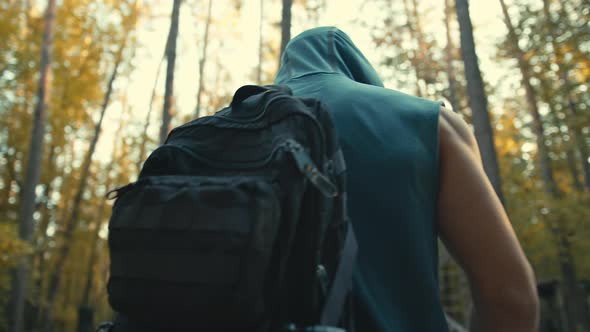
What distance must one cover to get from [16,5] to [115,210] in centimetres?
1668

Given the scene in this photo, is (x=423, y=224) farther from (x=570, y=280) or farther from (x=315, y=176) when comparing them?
(x=570, y=280)

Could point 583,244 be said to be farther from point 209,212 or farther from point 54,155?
point 54,155

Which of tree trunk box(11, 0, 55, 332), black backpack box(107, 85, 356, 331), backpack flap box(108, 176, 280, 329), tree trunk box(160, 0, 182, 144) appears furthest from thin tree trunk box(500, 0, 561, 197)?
backpack flap box(108, 176, 280, 329)

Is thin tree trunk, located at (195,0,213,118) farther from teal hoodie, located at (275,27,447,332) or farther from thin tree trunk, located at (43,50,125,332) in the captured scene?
teal hoodie, located at (275,27,447,332)

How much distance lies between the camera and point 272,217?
3.04 ft

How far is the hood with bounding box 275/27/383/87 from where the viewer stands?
1.42 meters

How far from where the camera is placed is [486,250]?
102 cm

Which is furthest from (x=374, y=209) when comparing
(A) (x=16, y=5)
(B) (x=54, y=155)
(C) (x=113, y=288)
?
(B) (x=54, y=155)

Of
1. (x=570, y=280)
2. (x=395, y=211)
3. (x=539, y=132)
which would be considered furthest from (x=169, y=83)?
(x=570, y=280)

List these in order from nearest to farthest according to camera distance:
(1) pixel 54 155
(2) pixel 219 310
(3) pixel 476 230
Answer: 1. (2) pixel 219 310
2. (3) pixel 476 230
3. (1) pixel 54 155

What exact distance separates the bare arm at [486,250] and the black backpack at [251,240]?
0.23m

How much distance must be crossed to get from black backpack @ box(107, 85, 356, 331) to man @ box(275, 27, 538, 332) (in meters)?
0.10

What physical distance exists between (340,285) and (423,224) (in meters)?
0.24

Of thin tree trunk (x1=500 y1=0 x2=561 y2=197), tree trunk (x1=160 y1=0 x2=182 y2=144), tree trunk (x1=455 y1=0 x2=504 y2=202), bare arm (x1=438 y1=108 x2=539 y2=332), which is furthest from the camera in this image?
thin tree trunk (x1=500 y1=0 x2=561 y2=197)
